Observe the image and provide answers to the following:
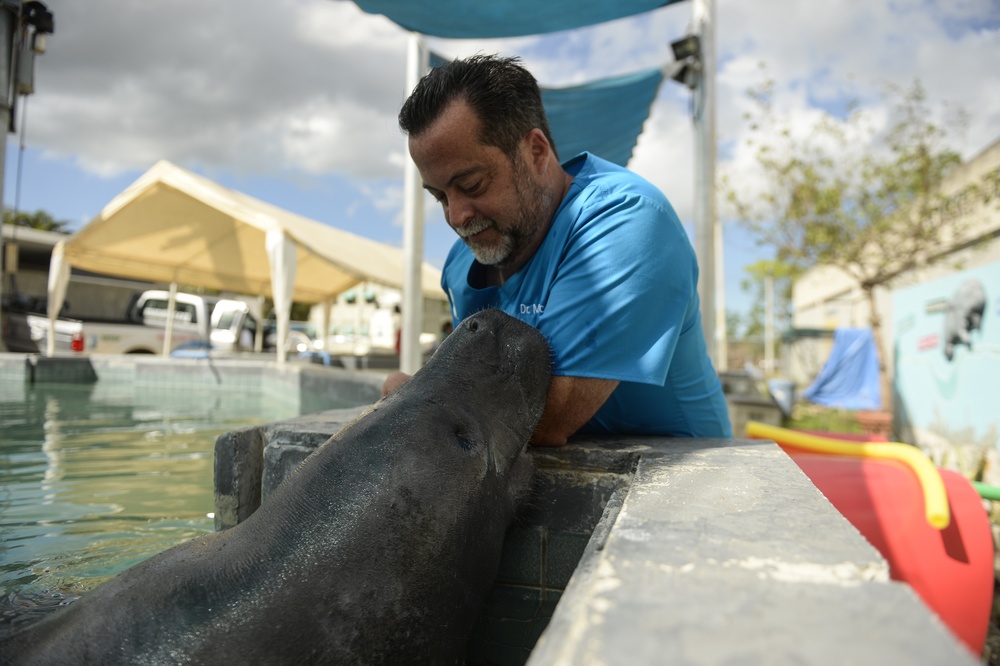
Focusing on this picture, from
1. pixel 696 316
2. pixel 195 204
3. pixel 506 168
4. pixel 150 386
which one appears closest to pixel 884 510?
pixel 696 316

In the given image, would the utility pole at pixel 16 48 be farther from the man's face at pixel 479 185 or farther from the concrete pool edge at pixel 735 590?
the concrete pool edge at pixel 735 590

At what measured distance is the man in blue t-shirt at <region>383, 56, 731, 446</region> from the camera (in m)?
2.02

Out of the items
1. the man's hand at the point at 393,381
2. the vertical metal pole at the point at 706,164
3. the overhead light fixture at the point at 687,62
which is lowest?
the man's hand at the point at 393,381

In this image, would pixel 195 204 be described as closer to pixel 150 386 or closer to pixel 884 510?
pixel 150 386

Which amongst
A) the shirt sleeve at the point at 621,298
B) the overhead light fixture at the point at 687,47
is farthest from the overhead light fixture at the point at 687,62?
the shirt sleeve at the point at 621,298

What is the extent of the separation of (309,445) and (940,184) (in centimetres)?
1581

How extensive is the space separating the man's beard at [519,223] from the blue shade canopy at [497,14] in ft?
13.9

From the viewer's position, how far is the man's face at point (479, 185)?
2.27m

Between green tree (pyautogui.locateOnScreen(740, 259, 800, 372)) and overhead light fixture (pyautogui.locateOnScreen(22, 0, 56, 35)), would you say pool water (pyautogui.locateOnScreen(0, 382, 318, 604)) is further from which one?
green tree (pyautogui.locateOnScreen(740, 259, 800, 372))

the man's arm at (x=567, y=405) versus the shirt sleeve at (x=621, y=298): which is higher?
the shirt sleeve at (x=621, y=298)

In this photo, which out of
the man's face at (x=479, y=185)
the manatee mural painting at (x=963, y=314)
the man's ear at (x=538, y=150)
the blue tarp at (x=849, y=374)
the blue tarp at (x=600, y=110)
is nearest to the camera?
the man's face at (x=479, y=185)

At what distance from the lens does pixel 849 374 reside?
1845 centimetres

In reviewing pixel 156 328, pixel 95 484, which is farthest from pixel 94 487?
pixel 156 328

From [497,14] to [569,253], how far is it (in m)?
4.83
